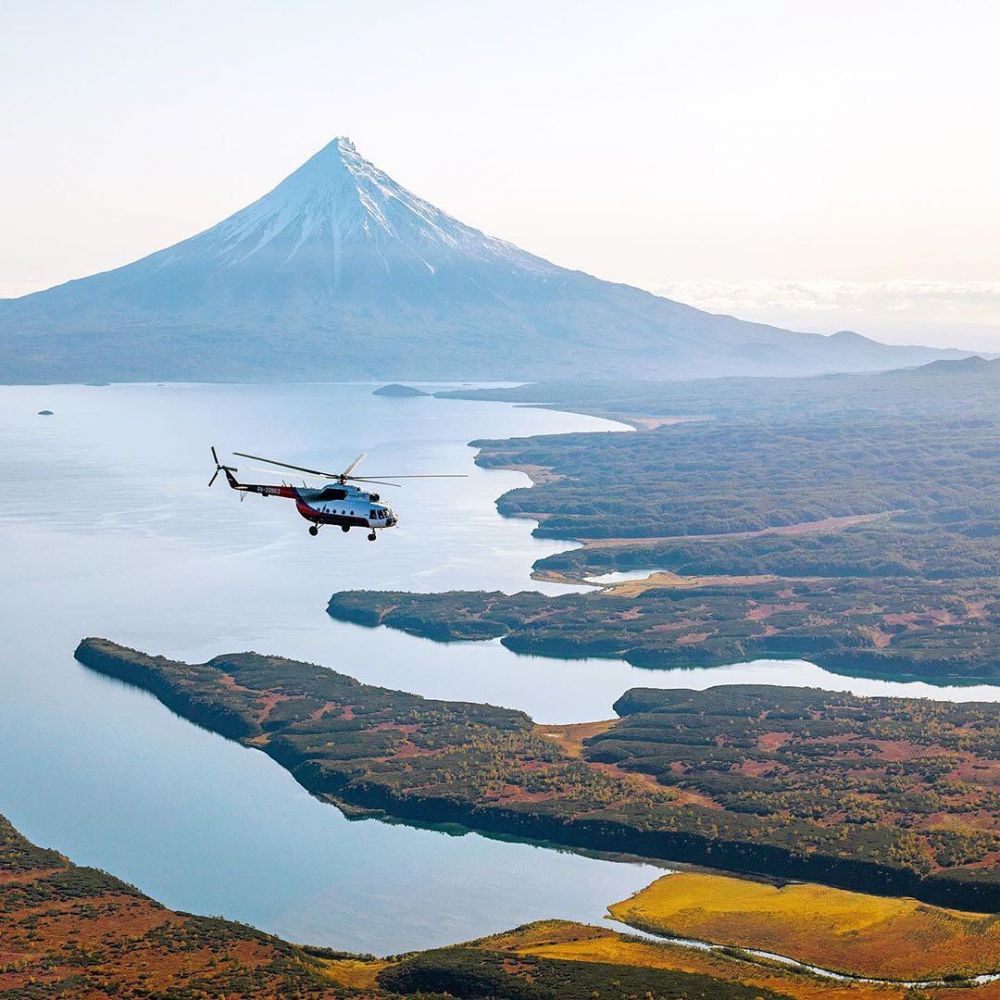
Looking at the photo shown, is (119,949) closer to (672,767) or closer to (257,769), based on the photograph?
(257,769)

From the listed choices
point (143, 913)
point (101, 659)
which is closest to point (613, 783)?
point (143, 913)

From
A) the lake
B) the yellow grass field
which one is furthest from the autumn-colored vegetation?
the yellow grass field

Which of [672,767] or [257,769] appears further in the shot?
[257,769]

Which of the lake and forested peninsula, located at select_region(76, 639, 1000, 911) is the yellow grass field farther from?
the lake

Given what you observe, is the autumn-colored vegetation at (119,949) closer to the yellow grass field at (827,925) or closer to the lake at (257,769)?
the lake at (257,769)

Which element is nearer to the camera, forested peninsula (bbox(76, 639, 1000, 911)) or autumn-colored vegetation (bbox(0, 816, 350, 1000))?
autumn-colored vegetation (bbox(0, 816, 350, 1000))

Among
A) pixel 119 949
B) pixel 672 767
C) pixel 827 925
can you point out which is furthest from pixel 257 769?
pixel 827 925

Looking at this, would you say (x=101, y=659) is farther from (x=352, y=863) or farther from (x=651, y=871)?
(x=651, y=871)

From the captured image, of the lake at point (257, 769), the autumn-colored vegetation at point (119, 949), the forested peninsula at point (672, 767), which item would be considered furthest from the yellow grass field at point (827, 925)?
the autumn-colored vegetation at point (119, 949)
